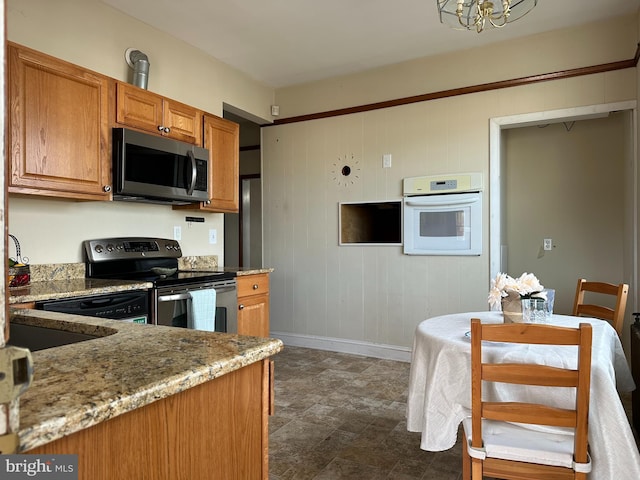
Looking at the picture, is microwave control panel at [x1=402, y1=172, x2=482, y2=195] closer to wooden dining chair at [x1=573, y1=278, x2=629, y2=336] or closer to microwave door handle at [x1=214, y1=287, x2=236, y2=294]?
wooden dining chair at [x1=573, y1=278, x2=629, y2=336]

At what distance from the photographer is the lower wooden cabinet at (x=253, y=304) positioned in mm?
3586

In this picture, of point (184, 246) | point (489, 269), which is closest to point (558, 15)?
point (489, 269)

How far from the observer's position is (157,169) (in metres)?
3.04

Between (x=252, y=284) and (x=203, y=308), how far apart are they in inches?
30.0

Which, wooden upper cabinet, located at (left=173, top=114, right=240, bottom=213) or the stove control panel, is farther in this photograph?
wooden upper cabinet, located at (left=173, top=114, right=240, bottom=213)

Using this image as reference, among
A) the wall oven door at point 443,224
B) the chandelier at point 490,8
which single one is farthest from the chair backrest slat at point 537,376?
the wall oven door at point 443,224

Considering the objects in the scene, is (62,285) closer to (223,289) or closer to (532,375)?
(223,289)

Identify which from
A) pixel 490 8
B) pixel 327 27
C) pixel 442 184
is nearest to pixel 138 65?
pixel 327 27

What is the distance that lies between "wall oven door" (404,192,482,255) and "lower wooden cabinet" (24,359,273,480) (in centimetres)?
315

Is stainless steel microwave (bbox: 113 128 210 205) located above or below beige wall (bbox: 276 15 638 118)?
below

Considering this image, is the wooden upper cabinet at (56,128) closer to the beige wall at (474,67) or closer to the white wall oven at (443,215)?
the beige wall at (474,67)

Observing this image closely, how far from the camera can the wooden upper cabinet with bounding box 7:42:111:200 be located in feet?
7.48

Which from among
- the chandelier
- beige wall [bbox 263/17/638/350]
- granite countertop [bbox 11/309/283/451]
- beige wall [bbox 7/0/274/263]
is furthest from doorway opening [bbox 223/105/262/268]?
granite countertop [bbox 11/309/283/451]

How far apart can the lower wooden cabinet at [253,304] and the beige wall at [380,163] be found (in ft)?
2.69
